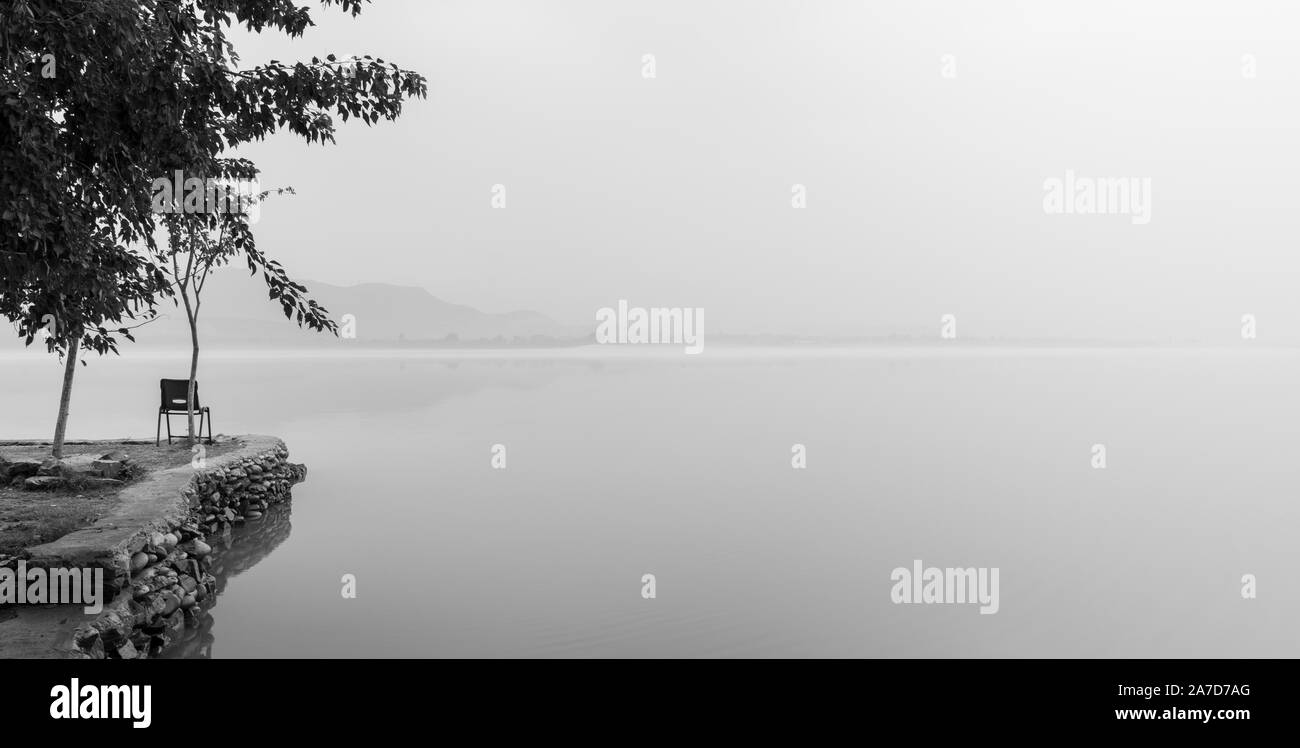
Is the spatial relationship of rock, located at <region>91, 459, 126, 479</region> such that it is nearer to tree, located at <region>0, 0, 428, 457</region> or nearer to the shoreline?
the shoreline

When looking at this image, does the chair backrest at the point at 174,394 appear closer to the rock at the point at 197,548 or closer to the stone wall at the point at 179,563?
the stone wall at the point at 179,563

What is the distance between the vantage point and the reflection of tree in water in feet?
23.7

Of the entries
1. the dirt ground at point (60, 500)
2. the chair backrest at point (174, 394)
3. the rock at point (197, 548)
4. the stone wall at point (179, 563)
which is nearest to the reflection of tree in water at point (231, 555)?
the stone wall at point (179, 563)

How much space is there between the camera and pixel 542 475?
57.1 feet

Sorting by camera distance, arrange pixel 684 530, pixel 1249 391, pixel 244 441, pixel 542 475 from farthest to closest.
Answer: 1. pixel 1249 391
2. pixel 542 475
3. pixel 244 441
4. pixel 684 530

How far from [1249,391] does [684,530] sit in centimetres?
4847

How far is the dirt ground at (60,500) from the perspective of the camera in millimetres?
7414

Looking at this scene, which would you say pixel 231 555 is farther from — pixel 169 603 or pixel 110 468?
pixel 169 603

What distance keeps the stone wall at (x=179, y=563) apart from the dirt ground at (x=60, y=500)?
0.63 m

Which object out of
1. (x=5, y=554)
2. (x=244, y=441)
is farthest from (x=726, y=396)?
(x=5, y=554)

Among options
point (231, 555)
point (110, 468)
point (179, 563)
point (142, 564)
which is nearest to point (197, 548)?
point (179, 563)

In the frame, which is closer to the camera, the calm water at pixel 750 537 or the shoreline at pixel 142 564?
the shoreline at pixel 142 564

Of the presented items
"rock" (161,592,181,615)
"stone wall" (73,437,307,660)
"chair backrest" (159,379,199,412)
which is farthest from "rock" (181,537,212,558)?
"chair backrest" (159,379,199,412)
